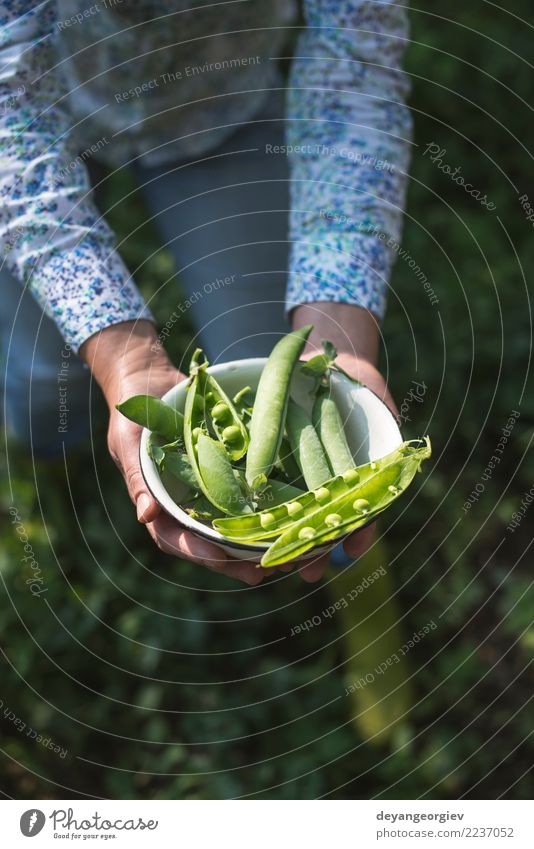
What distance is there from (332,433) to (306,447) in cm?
5

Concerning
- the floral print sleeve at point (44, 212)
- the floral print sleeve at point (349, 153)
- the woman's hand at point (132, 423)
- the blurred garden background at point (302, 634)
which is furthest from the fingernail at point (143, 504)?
the blurred garden background at point (302, 634)

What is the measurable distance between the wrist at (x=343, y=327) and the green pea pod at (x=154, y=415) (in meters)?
0.35

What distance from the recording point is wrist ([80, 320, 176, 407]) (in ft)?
4.76

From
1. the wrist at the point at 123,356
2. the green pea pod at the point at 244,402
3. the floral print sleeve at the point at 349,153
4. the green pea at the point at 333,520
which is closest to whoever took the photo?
A: the green pea at the point at 333,520

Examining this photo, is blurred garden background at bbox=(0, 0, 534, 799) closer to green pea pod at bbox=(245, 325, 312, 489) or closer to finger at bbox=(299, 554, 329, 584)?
green pea pod at bbox=(245, 325, 312, 489)

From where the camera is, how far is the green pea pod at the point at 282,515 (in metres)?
1.11

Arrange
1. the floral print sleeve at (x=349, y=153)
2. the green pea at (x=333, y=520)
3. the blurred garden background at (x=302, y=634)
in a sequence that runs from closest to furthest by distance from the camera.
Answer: the green pea at (x=333, y=520) < the floral print sleeve at (x=349, y=153) < the blurred garden background at (x=302, y=634)

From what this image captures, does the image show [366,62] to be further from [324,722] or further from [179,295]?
[324,722]

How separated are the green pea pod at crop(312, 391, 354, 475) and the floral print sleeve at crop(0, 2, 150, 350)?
44 cm

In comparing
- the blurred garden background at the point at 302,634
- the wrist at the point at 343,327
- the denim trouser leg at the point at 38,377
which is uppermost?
the denim trouser leg at the point at 38,377

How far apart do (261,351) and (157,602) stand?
2.27ft

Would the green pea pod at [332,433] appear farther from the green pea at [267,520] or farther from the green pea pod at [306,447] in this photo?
the green pea at [267,520]

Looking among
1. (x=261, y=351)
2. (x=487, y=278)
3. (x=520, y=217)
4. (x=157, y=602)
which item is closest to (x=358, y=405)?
(x=261, y=351)

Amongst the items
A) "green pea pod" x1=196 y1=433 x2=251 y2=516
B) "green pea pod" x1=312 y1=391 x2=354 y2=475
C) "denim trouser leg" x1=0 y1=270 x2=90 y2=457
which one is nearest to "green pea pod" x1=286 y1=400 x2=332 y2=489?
"green pea pod" x1=312 y1=391 x2=354 y2=475
